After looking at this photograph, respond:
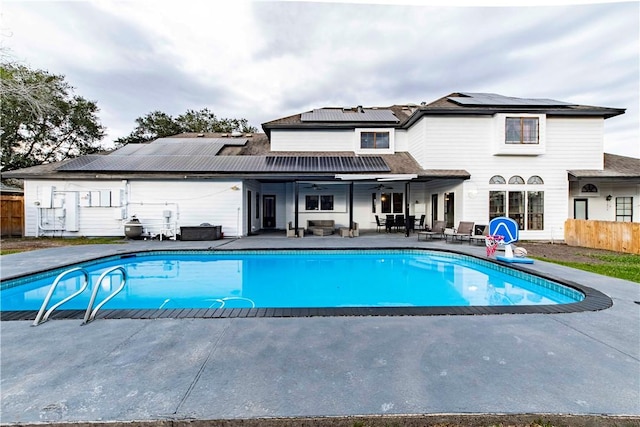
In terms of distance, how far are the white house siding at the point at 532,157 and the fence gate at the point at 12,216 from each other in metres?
18.9

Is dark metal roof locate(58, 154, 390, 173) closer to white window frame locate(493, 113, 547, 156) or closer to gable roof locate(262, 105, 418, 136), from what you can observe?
gable roof locate(262, 105, 418, 136)

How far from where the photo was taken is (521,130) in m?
12.6

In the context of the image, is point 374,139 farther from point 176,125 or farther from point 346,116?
point 176,125

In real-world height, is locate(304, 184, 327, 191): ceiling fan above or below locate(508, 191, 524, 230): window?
above

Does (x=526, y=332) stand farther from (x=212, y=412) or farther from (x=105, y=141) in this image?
(x=105, y=141)

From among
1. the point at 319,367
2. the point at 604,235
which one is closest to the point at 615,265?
the point at 604,235

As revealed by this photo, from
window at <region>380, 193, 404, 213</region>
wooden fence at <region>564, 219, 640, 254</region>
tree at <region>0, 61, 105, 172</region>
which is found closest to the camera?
wooden fence at <region>564, 219, 640, 254</region>

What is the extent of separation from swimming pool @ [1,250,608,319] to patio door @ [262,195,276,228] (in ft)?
24.7

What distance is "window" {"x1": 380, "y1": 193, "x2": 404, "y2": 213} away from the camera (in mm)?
16406

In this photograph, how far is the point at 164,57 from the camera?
14008 mm

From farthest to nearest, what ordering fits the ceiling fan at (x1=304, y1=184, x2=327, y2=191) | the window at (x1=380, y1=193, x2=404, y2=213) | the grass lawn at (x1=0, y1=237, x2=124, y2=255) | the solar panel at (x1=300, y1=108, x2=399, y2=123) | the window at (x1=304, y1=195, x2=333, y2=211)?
the window at (x1=380, y1=193, x2=404, y2=213)
the window at (x1=304, y1=195, x2=333, y2=211)
the ceiling fan at (x1=304, y1=184, x2=327, y2=191)
the solar panel at (x1=300, y1=108, x2=399, y2=123)
the grass lawn at (x1=0, y1=237, x2=124, y2=255)

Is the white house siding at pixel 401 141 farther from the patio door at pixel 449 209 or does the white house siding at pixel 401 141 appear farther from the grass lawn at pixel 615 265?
the grass lawn at pixel 615 265

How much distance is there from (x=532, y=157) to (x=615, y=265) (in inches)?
273

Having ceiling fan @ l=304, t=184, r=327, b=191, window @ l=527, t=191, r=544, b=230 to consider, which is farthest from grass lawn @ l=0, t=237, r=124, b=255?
window @ l=527, t=191, r=544, b=230
